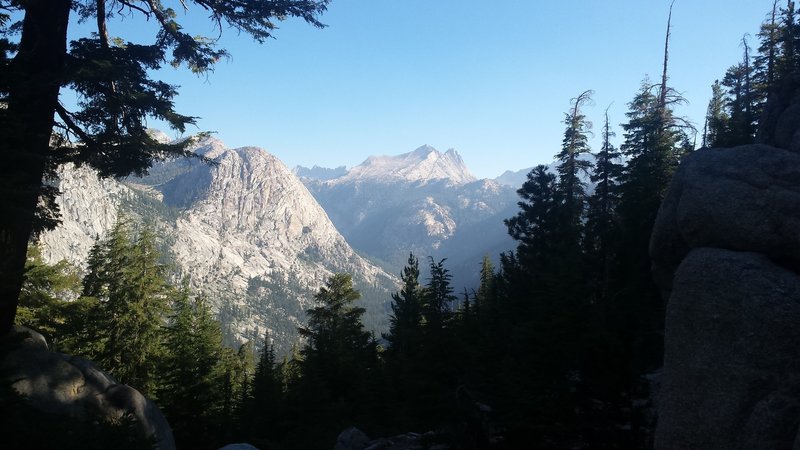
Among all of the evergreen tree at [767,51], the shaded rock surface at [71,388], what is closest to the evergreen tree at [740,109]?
the evergreen tree at [767,51]

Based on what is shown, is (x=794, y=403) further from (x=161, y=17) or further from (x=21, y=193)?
(x=161, y=17)

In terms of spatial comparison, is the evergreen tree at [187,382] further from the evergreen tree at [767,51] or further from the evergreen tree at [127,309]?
the evergreen tree at [767,51]

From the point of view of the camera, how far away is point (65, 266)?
77.3 feet

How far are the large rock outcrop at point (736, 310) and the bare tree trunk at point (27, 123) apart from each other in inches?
513

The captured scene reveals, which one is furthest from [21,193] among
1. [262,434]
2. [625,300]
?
[262,434]

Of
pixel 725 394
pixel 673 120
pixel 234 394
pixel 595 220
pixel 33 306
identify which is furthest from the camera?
pixel 234 394

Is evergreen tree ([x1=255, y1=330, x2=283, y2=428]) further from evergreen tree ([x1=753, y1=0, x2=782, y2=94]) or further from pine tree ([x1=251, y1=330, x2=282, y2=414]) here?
evergreen tree ([x1=753, y1=0, x2=782, y2=94])

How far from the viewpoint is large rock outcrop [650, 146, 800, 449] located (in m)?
6.86

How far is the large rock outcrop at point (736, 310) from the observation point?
6.86m

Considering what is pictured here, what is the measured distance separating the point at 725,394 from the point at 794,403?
920 mm

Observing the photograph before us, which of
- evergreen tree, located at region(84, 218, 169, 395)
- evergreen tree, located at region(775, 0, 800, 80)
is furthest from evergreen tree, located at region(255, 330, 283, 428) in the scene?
evergreen tree, located at region(775, 0, 800, 80)

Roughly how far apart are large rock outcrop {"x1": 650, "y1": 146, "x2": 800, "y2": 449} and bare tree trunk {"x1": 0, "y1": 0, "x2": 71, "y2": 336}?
1304cm

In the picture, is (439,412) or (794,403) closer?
(794,403)

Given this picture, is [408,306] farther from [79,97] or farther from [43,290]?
[79,97]
